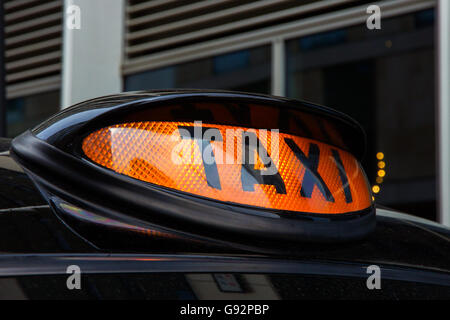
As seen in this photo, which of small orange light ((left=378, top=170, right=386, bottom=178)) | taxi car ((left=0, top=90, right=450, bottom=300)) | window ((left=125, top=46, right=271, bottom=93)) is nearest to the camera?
taxi car ((left=0, top=90, right=450, bottom=300))

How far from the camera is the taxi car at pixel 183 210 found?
0.66 meters

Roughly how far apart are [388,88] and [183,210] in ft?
14.7

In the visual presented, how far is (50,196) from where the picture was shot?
2.39 ft

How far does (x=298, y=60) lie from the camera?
16.3 ft

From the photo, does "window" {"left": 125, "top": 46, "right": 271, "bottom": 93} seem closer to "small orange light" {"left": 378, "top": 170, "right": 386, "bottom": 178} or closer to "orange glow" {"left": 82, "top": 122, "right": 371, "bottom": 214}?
"small orange light" {"left": 378, "top": 170, "right": 386, "bottom": 178}

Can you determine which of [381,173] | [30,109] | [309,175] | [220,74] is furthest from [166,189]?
[30,109]

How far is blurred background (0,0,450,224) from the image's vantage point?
4.38 meters

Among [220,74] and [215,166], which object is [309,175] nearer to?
[215,166]

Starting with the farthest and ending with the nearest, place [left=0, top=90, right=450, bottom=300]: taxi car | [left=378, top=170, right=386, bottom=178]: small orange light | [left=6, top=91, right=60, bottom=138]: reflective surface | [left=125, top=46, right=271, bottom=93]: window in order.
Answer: [left=6, top=91, right=60, bottom=138]: reflective surface < [left=125, top=46, right=271, bottom=93]: window < [left=378, top=170, right=386, bottom=178]: small orange light < [left=0, top=90, right=450, bottom=300]: taxi car

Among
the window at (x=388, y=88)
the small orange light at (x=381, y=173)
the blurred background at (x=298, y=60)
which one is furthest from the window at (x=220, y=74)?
the small orange light at (x=381, y=173)

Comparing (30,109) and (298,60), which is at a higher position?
(298,60)

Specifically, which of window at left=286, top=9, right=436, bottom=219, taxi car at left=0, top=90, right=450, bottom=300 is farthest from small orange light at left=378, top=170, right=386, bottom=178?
taxi car at left=0, top=90, right=450, bottom=300

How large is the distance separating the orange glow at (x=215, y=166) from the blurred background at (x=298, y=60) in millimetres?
3332

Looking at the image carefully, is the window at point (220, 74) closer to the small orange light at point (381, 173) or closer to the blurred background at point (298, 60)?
the blurred background at point (298, 60)
